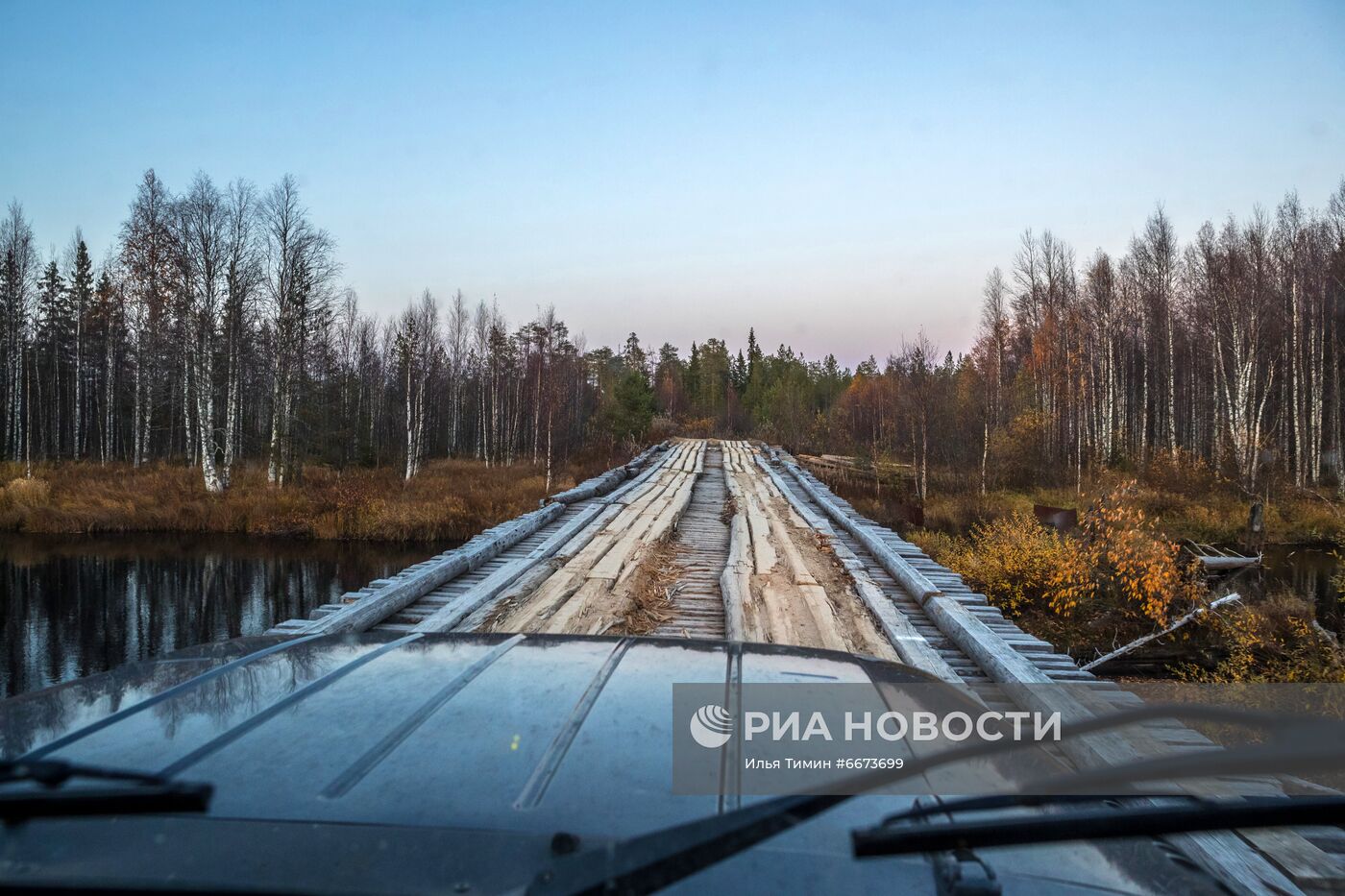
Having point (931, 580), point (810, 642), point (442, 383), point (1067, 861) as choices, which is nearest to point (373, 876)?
point (1067, 861)

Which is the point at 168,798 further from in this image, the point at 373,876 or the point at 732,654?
the point at 732,654

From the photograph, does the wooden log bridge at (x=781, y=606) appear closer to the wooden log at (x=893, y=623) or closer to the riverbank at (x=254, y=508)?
the wooden log at (x=893, y=623)

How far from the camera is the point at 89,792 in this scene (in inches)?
40.7

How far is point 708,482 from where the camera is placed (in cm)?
1756

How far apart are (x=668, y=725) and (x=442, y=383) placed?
4932 centimetres

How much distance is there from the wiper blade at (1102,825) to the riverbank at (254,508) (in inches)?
734

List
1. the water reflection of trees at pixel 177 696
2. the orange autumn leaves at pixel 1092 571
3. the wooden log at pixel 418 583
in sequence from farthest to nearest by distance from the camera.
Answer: the orange autumn leaves at pixel 1092 571 < the wooden log at pixel 418 583 < the water reflection of trees at pixel 177 696

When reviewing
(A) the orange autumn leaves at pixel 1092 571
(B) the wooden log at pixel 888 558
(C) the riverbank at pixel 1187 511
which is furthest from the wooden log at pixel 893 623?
(C) the riverbank at pixel 1187 511

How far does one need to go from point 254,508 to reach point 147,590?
6.54m

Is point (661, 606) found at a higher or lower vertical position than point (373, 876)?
lower

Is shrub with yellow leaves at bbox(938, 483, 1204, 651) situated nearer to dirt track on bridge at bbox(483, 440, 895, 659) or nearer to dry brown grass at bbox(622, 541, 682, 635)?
dirt track on bridge at bbox(483, 440, 895, 659)

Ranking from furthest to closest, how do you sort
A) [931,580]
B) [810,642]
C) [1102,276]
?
[1102,276], [931,580], [810,642]

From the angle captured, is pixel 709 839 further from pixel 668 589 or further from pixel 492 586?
pixel 668 589

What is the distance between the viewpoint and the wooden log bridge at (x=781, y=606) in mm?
2346
